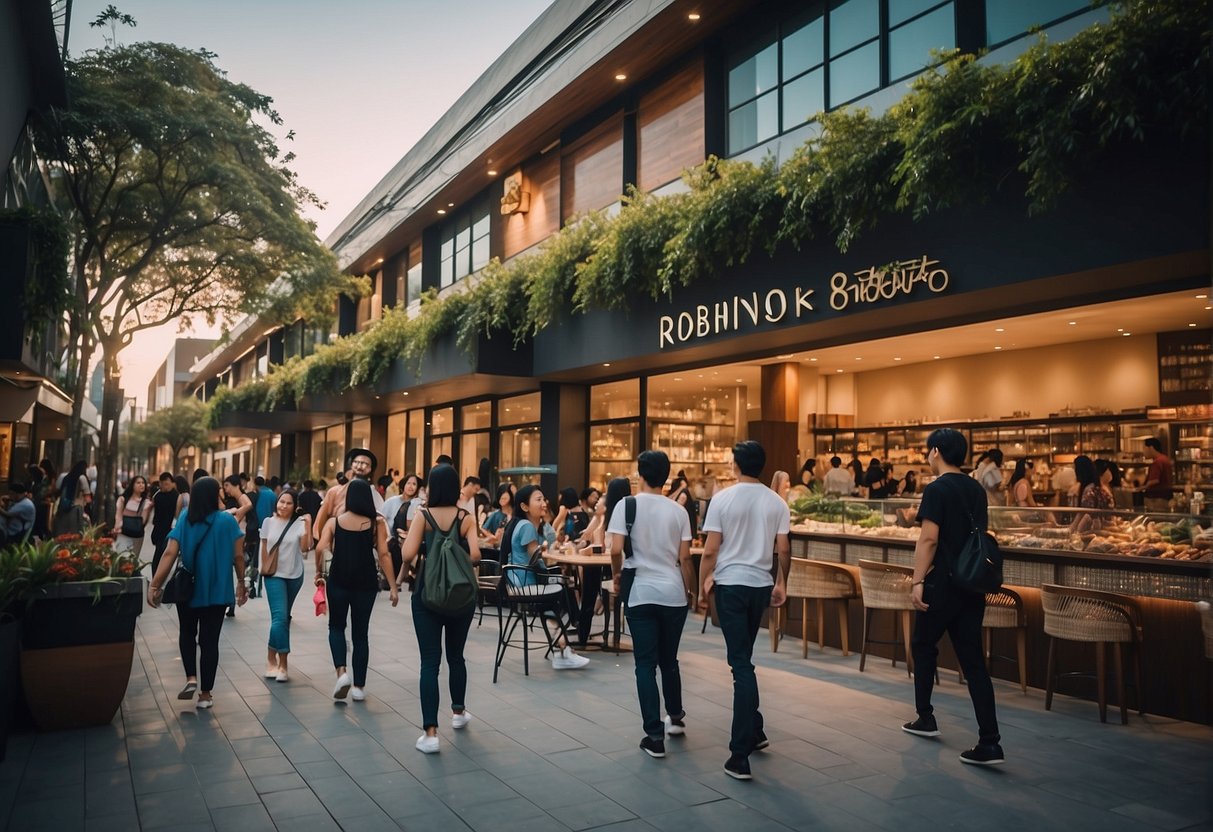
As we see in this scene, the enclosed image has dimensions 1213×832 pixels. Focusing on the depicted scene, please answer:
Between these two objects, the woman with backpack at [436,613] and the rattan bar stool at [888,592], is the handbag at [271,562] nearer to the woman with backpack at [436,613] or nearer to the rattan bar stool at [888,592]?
the woman with backpack at [436,613]

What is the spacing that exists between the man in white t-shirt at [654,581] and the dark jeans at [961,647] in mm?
1547

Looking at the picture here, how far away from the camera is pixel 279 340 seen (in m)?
38.3

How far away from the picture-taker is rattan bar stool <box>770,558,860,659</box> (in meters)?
8.77

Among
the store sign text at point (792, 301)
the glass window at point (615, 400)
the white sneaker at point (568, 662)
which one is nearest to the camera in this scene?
the white sneaker at point (568, 662)

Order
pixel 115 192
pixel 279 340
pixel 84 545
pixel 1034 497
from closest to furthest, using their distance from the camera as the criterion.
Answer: pixel 84 545 → pixel 1034 497 → pixel 115 192 → pixel 279 340

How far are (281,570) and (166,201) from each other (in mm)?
12014

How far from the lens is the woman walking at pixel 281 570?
295 inches

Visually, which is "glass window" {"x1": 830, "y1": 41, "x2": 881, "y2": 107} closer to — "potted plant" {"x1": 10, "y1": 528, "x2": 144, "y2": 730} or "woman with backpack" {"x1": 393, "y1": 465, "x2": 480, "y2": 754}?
"woman with backpack" {"x1": 393, "y1": 465, "x2": 480, "y2": 754}

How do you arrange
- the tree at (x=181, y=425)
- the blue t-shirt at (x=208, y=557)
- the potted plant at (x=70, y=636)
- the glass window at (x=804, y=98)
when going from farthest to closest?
the tree at (x=181, y=425) → the glass window at (x=804, y=98) → the blue t-shirt at (x=208, y=557) → the potted plant at (x=70, y=636)

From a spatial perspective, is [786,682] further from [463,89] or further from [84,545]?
[463,89]

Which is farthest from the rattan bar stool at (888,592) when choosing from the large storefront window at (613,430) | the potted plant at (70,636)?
the large storefront window at (613,430)

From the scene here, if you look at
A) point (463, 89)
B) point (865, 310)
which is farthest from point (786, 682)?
point (463, 89)

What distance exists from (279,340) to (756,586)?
3665 centimetres

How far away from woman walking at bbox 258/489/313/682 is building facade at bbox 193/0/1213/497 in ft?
20.1
